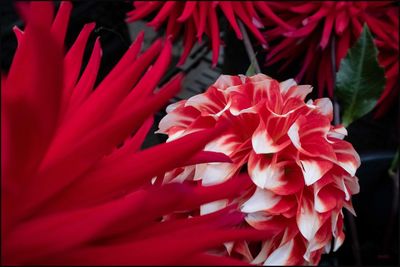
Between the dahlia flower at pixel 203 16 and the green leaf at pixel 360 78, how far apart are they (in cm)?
7

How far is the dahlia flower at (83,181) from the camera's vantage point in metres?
0.14

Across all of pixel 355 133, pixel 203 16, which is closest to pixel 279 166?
pixel 203 16

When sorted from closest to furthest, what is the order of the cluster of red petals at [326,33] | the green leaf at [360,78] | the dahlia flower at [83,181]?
1. the dahlia flower at [83,181]
2. the green leaf at [360,78]
3. the cluster of red petals at [326,33]

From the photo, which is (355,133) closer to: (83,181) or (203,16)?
(203,16)

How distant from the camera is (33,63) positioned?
0.14 metres

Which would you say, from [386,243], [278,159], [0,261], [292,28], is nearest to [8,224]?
[0,261]

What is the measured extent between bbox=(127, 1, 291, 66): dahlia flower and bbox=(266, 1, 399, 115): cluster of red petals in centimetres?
2

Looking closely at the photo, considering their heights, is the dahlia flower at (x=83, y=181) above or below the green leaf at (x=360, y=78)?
above

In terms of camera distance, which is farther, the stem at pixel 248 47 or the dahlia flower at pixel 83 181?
the stem at pixel 248 47

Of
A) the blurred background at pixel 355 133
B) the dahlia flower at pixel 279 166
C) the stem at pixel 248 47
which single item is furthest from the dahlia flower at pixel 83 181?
the blurred background at pixel 355 133

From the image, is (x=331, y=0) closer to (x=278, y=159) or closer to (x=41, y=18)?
(x=278, y=159)

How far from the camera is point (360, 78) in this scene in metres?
0.34

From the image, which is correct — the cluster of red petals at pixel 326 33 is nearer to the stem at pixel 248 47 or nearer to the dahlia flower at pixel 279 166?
the stem at pixel 248 47

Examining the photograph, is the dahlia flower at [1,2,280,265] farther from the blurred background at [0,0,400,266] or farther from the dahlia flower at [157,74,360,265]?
the blurred background at [0,0,400,266]
